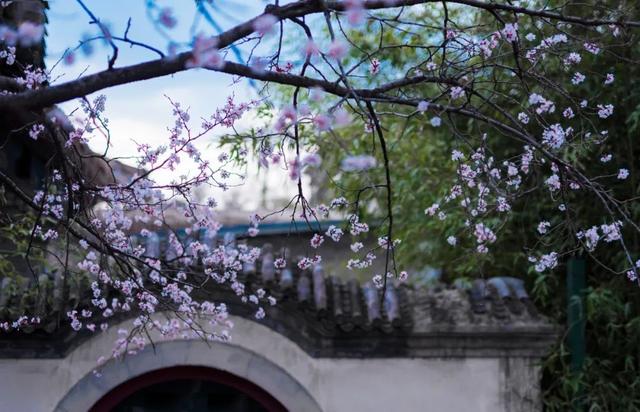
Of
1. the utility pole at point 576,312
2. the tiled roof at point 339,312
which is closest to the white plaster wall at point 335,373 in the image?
the tiled roof at point 339,312

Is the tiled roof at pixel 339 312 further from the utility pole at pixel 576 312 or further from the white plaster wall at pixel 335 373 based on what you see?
the utility pole at pixel 576 312

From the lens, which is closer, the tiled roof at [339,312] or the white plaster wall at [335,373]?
the tiled roof at [339,312]

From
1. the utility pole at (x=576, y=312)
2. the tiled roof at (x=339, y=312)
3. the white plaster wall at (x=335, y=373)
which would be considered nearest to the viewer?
the tiled roof at (x=339, y=312)

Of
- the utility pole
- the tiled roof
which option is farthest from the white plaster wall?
the utility pole

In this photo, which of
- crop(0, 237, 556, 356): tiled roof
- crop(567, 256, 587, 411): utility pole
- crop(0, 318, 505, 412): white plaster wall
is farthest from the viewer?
crop(567, 256, 587, 411): utility pole

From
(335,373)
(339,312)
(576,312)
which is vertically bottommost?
(335,373)

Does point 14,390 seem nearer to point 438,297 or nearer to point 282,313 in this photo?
point 282,313

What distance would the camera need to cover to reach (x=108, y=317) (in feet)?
20.1

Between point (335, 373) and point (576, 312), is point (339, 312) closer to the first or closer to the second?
point (335, 373)

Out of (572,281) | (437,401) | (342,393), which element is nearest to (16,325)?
(342,393)

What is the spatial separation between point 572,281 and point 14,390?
378cm

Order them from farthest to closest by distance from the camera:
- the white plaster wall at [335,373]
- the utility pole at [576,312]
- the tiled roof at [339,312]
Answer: the utility pole at [576,312] → the white plaster wall at [335,373] → the tiled roof at [339,312]

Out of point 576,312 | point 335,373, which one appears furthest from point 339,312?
point 576,312

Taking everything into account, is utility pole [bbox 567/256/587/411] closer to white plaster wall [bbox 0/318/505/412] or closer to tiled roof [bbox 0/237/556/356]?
tiled roof [bbox 0/237/556/356]
